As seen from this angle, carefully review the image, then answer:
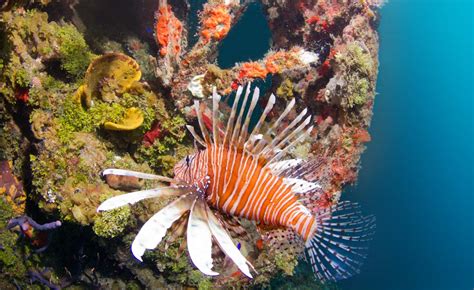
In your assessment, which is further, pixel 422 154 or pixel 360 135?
pixel 422 154

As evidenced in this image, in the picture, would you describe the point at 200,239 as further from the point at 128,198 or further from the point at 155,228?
the point at 128,198

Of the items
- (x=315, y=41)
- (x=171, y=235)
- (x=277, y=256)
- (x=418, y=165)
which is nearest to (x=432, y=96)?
(x=418, y=165)

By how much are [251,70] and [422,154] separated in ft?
97.6

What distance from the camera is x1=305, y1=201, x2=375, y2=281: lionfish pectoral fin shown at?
2.95 metres

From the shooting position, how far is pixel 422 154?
2967 centimetres

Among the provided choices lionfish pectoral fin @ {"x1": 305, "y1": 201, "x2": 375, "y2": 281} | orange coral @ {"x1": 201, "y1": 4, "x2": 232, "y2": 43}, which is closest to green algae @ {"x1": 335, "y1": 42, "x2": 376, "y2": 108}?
orange coral @ {"x1": 201, "y1": 4, "x2": 232, "y2": 43}

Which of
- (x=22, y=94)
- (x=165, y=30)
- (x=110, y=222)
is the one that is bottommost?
(x=110, y=222)

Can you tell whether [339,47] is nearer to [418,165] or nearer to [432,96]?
[418,165]

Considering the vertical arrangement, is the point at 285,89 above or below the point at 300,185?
above

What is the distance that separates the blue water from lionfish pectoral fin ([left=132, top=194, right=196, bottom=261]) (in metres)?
19.3

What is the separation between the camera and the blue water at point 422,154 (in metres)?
24.1

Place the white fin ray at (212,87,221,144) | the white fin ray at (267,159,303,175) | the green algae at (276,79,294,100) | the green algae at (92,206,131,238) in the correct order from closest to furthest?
the white fin ray at (212,87,221,144)
the white fin ray at (267,159,303,175)
the green algae at (92,206,131,238)
the green algae at (276,79,294,100)

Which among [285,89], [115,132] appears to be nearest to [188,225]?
[115,132]

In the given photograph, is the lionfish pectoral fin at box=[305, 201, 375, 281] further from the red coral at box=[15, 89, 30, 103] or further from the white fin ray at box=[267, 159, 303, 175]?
the red coral at box=[15, 89, 30, 103]
